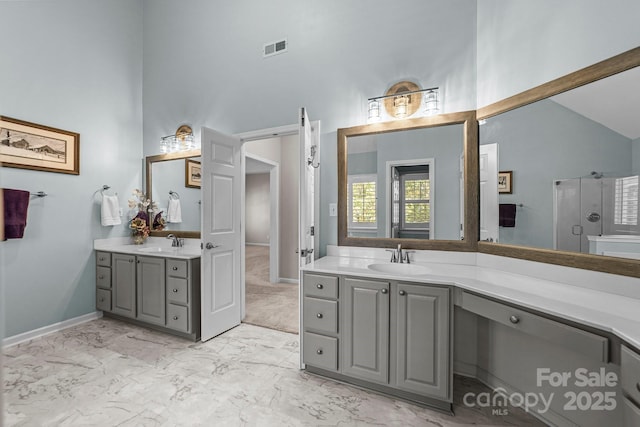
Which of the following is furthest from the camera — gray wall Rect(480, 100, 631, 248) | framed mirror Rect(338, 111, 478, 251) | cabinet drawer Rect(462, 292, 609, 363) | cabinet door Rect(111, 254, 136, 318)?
cabinet door Rect(111, 254, 136, 318)

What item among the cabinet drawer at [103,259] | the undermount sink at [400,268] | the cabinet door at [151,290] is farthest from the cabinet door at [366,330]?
the cabinet drawer at [103,259]

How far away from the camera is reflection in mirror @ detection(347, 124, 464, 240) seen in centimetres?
244

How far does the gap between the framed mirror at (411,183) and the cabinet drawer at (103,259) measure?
2.60 meters

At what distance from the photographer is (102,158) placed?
3.54 meters

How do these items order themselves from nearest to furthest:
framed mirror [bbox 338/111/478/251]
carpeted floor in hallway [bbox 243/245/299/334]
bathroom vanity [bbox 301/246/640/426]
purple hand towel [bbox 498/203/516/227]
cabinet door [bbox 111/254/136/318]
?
bathroom vanity [bbox 301/246/640/426] < purple hand towel [bbox 498/203/516/227] < framed mirror [bbox 338/111/478/251] < cabinet door [bbox 111/254/136/318] < carpeted floor in hallway [bbox 243/245/299/334]

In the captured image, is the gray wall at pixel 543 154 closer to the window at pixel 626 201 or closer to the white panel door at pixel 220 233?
the window at pixel 626 201

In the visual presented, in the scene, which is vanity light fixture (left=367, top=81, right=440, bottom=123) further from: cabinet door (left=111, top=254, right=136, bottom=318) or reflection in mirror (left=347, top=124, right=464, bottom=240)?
cabinet door (left=111, top=254, right=136, bottom=318)

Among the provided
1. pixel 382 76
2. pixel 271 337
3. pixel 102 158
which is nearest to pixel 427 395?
pixel 271 337

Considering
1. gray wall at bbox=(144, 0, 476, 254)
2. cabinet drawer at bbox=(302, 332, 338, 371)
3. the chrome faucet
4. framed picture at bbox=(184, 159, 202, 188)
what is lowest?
cabinet drawer at bbox=(302, 332, 338, 371)

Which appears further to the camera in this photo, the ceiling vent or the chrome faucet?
the chrome faucet

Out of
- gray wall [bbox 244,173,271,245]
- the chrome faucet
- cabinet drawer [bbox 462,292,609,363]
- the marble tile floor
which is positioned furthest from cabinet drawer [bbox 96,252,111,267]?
gray wall [bbox 244,173,271,245]

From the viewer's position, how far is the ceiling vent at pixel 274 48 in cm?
309

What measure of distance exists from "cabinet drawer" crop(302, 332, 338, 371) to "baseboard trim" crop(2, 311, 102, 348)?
8.80ft

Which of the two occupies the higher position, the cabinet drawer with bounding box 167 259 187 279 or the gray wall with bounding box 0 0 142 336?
the gray wall with bounding box 0 0 142 336
